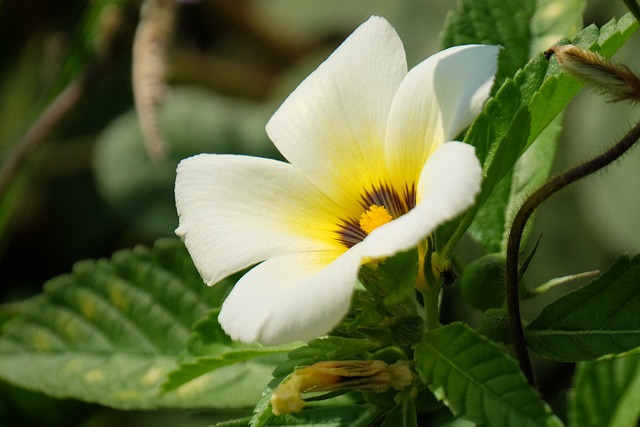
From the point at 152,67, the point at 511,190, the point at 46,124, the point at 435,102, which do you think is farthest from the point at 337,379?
the point at 46,124

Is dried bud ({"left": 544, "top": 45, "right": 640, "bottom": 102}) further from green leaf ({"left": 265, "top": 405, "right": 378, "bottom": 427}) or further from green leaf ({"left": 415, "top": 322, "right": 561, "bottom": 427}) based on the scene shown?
green leaf ({"left": 265, "top": 405, "right": 378, "bottom": 427})

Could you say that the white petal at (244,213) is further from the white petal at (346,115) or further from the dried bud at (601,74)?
the dried bud at (601,74)

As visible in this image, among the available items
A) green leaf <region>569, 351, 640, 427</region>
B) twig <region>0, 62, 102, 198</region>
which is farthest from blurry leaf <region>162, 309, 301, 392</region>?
twig <region>0, 62, 102, 198</region>

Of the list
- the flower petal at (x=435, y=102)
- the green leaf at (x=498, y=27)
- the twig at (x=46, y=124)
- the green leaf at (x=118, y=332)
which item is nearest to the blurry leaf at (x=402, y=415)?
the flower petal at (x=435, y=102)

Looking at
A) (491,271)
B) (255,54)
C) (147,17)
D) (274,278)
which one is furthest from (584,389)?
(255,54)

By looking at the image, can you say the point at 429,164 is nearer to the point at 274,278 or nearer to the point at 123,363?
the point at 274,278

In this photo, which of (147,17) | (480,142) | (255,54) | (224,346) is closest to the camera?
(480,142)
